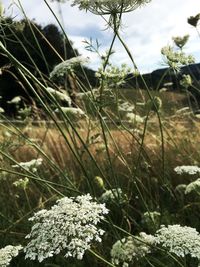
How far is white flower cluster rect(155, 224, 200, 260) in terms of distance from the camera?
7.32 ft

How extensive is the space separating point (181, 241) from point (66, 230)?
554 millimetres

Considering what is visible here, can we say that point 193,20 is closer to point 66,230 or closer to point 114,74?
point 114,74

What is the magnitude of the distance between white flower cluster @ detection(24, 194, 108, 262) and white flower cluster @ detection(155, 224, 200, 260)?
35 cm

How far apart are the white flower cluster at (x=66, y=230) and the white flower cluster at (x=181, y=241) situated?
35 centimetres

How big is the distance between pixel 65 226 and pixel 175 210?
9.70 feet

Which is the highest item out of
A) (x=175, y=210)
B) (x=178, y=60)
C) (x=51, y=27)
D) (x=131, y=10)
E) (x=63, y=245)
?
(x=51, y=27)

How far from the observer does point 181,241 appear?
7.52 feet

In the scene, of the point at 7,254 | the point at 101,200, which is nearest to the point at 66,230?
the point at 7,254

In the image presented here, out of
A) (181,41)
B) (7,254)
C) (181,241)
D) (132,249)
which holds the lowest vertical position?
(132,249)

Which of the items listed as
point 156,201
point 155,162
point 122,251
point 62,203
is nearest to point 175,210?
point 156,201

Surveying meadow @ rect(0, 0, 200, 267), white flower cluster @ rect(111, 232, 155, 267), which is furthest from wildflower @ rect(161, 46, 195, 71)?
white flower cluster @ rect(111, 232, 155, 267)

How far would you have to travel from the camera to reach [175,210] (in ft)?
15.9

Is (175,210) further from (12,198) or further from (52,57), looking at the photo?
(52,57)

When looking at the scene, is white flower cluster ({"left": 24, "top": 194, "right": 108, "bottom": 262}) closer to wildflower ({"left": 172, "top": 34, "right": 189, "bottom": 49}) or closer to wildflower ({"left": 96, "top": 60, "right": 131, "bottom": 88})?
wildflower ({"left": 96, "top": 60, "right": 131, "bottom": 88})
